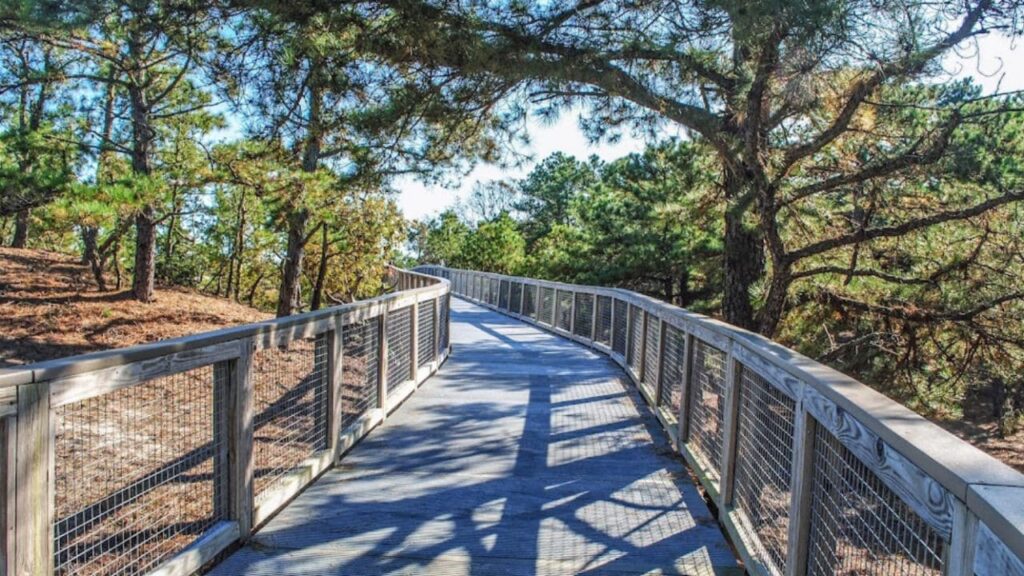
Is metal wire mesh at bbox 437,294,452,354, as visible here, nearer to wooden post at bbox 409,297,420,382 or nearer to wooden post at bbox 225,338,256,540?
wooden post at bbox 409,297,420,382

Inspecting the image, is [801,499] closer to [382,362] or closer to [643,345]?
[382,362]

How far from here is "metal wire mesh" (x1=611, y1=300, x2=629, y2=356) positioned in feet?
31.3

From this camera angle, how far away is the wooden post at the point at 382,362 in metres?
5.76

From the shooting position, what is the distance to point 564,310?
13.6 m

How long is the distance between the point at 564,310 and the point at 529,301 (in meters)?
3.23

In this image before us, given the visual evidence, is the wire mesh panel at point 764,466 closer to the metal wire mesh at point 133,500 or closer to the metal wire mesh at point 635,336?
the metal wire mesh at point 133,500

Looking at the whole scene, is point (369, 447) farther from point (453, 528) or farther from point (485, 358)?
point (485, 358)

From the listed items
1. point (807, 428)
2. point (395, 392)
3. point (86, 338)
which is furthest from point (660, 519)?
point (86, 338)

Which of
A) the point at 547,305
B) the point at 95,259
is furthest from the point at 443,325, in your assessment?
the point at 95,259

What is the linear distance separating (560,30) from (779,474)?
460 centimetres

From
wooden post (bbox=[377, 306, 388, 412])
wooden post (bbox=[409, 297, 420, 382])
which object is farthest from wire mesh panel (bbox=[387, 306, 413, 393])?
wooden post (bbox=[377, 306, 388, 412])

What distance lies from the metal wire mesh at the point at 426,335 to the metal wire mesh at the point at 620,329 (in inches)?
96.6

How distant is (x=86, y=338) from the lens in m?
8.84

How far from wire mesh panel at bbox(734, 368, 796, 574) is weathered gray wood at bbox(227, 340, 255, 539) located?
2.33 m
